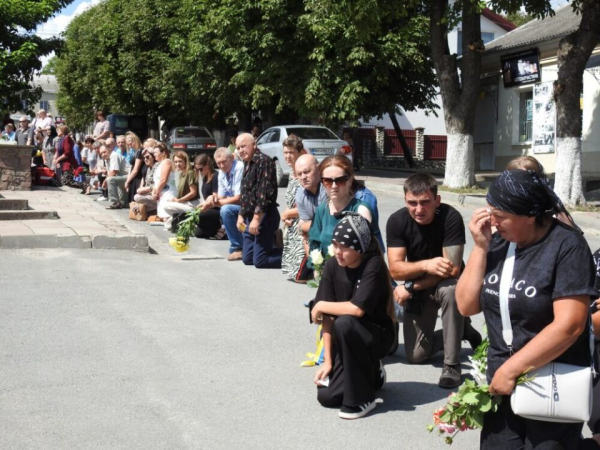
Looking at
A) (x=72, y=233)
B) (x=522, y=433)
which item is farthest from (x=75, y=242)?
(x=522, y=433)

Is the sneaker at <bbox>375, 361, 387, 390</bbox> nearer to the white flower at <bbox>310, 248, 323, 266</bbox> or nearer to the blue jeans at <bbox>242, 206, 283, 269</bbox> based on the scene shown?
the white flower at <bbox>310, 248, 323, 266</bbox>

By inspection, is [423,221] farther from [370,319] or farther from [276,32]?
[276,32]

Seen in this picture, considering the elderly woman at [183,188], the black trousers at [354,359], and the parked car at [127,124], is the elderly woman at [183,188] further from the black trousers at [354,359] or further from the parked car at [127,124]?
the parked car at [127,124]

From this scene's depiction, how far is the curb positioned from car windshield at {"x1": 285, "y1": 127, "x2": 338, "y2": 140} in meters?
14.4

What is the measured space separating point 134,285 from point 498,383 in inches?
261

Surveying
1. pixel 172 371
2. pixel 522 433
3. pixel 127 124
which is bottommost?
pixel 172 371

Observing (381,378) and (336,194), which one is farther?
(336,194)

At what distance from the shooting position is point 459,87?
22.1 m

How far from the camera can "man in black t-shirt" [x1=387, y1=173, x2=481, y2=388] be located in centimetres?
620

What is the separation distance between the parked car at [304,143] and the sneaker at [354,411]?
18.2 metres

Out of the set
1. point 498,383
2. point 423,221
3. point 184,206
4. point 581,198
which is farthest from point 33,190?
point 498,383

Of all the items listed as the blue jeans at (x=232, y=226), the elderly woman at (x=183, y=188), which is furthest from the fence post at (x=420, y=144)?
the blue jeans at (x=232, y=226)

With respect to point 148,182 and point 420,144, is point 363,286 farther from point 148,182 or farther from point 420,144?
point 420,144

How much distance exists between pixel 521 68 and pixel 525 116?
1707 millimetres
